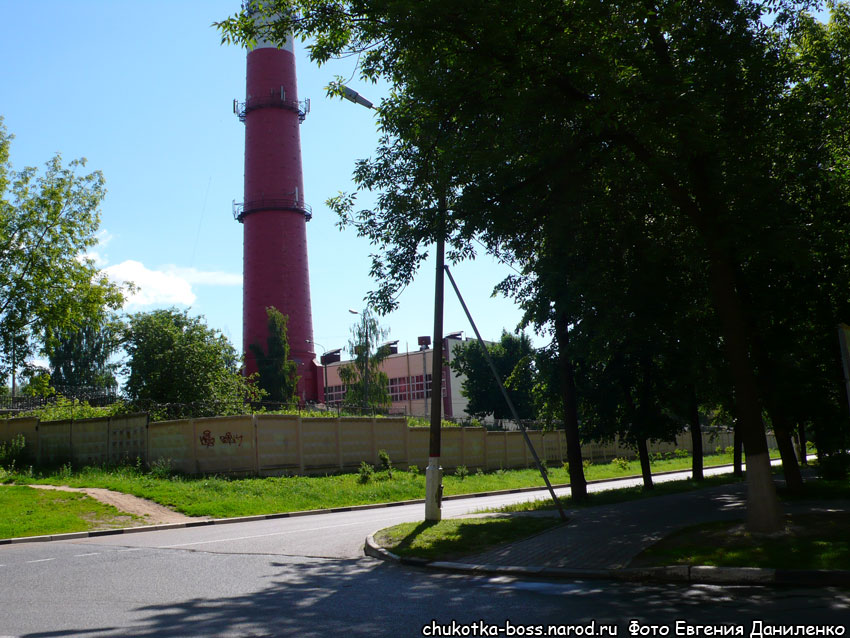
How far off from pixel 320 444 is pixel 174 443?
5.31 metres

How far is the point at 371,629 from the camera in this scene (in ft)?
19.0

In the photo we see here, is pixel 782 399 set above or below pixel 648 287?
below

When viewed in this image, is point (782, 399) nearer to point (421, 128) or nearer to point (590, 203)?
point (590, 203)

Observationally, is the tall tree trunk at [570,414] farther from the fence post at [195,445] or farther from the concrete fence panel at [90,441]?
the concrete fence panel at [90,441]

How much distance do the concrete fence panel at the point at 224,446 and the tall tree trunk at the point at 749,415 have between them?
717 inches

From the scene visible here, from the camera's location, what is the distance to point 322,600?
7.09m

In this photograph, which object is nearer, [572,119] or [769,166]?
[572,119]

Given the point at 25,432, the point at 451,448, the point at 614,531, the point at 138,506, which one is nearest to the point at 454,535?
the point at 614,531

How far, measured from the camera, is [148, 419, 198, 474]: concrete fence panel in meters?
24.7

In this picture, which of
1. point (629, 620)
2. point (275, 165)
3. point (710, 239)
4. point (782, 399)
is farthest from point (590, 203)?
point (275, 165)

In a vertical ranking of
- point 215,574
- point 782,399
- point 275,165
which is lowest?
point 215,574

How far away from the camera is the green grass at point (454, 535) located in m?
10.2

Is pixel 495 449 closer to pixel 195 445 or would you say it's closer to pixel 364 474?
pixel 364 474

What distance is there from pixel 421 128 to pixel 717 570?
7727 millimetres
